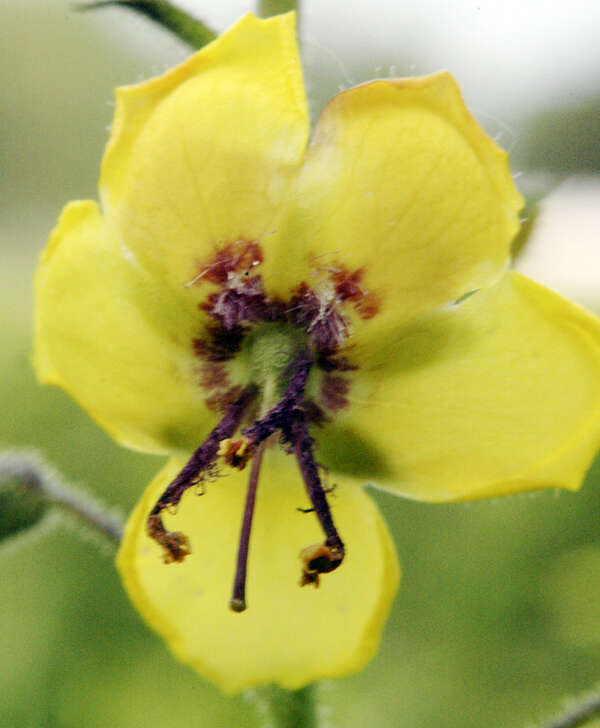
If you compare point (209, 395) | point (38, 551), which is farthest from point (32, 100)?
point (209, 395)

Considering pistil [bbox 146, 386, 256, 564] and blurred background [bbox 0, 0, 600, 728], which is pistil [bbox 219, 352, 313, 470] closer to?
pistil [bbox 146, 386, 256, 564]

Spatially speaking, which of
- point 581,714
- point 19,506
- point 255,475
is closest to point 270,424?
point 255,475

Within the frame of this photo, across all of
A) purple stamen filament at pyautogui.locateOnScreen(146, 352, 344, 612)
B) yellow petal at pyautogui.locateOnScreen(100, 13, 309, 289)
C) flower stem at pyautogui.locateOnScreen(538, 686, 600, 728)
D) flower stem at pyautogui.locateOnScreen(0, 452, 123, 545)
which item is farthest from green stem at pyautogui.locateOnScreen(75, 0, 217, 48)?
flower stem at pyautogui.locateOnScreen(538, 686, 600, 728)

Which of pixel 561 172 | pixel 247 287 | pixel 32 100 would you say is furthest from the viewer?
pixel 32 100

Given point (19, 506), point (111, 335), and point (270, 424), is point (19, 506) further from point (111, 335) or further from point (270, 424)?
point (270, 424)

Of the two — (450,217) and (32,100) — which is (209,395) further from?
(32,100)

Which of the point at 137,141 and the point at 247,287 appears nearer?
the point at 137,141

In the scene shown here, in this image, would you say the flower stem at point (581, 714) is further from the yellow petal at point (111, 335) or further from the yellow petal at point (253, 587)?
the yellow petal at point (111, 335)
